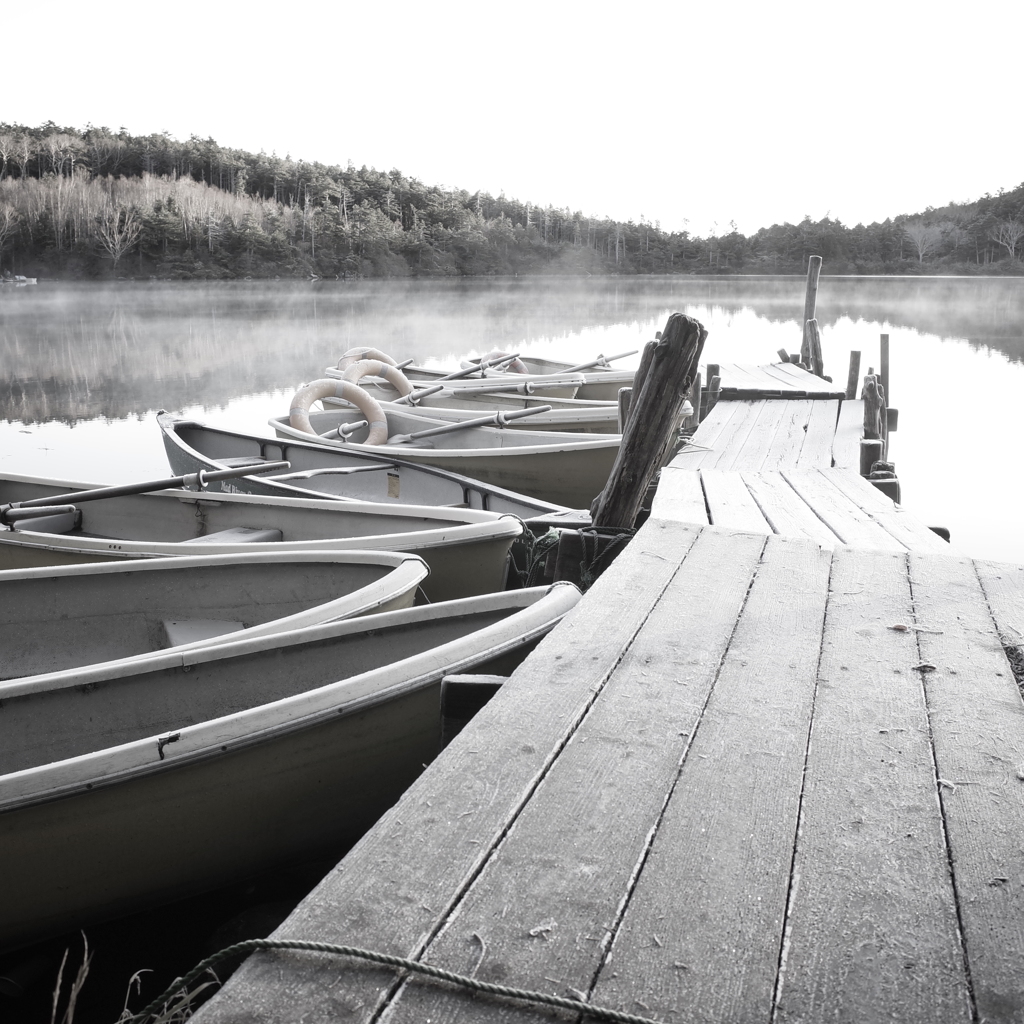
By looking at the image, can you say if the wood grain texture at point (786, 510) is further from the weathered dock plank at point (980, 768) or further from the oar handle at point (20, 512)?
the oar handle at point (20, 512)

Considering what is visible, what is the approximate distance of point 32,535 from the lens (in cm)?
450

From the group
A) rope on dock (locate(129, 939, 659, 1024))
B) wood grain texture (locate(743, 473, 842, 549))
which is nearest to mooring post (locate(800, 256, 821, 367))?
wood grain texture (locate(743, 473, 842, 549))

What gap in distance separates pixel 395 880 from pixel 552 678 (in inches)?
28.5

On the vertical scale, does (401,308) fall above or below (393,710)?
above

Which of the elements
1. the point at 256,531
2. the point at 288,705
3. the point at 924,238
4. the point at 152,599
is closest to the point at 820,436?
the point at 256,531

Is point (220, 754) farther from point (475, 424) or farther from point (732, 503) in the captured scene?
point (475, 424)

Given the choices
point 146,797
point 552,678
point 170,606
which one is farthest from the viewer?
point 170,606

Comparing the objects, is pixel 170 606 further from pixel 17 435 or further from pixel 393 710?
pixel 17 435

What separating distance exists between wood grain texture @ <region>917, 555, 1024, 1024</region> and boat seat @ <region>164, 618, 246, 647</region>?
9.39ft

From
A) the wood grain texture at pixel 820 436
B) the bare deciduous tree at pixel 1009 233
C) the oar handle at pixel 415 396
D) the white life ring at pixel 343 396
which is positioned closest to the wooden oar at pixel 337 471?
the white life ring at pixel 343 396

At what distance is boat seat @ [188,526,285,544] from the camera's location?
4809 mm

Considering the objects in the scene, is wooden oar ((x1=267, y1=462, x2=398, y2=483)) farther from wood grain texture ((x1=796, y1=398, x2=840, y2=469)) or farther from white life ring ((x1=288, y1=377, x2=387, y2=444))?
wood grain texture ((x1=796, y1=398, x2=840, y2=469))

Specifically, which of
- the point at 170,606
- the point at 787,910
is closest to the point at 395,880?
the point at 787,910

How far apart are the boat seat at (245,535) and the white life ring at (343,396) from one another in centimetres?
369
